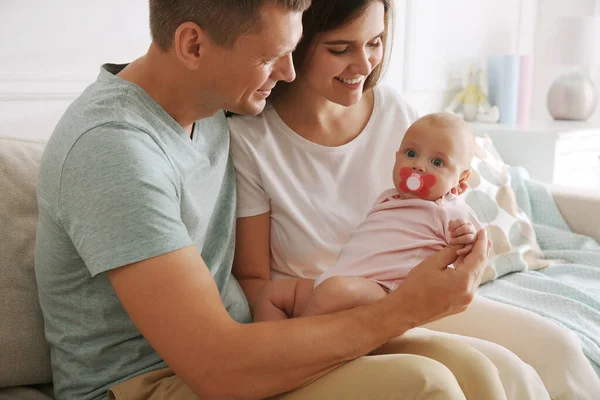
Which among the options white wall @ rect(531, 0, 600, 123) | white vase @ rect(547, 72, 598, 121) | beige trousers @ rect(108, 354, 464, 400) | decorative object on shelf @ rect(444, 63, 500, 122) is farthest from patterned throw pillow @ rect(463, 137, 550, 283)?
white wall @ rect(531, 0, 600, 123)

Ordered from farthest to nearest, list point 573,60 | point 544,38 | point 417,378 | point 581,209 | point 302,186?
point 544,38 → point 573,60 → point 581,209 → point 302,186 → point 417,378

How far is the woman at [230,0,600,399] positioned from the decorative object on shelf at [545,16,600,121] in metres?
1.90

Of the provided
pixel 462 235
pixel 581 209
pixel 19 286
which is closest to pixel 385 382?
pixel 462 235

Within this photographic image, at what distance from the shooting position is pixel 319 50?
1.55 meters

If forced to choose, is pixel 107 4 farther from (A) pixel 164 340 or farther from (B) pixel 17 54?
(A) pixel 164 340

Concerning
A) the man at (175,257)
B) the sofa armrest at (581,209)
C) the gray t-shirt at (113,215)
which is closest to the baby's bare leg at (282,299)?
the gray t-shirt at (113,215)

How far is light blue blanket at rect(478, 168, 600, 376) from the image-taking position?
1802 mm

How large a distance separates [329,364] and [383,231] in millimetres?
342

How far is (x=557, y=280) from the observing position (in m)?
2.08

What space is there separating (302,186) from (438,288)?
502 mm

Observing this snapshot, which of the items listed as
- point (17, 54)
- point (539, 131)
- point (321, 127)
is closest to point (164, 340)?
point (321, 127)

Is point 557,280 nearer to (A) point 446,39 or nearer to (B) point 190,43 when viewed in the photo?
(B) point 190,43

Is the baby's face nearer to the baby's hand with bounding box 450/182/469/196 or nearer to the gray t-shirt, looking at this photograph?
the baby's hand with bounding box 450/182/469/196

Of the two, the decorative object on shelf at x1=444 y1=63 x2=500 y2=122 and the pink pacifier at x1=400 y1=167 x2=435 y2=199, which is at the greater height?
the pink pacifier at x1=400 y1=167 x2=435 y2=199
